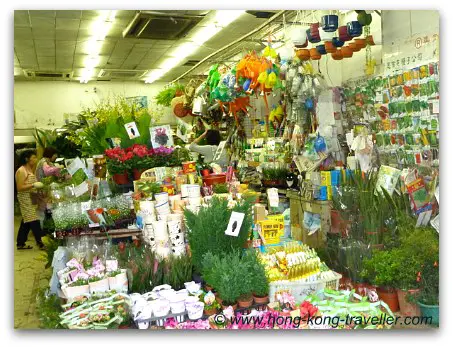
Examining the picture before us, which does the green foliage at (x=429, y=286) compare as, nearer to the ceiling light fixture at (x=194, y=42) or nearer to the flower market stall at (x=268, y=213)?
the flower market stall at (x=268, y=213)

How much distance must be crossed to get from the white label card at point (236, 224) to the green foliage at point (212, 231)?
0.14 feet

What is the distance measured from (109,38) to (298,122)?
7.30 ft

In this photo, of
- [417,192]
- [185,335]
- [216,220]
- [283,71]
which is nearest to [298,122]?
[283,71]

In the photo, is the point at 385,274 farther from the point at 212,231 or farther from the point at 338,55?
the point at 338,55

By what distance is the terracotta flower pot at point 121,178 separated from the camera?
155 inches

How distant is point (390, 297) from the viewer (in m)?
3.04

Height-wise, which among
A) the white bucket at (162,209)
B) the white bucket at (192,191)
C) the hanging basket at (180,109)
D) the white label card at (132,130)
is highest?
the hanging basket at (180,109)

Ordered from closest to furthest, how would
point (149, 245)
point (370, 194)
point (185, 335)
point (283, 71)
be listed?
point (185, 335)
point (149, 245)
point (370, 194)
point (283, 71)

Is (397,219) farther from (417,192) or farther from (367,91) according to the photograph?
(367,91)

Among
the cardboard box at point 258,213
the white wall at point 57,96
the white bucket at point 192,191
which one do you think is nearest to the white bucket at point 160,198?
the white bucket at point 192,191

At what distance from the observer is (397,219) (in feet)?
10.7

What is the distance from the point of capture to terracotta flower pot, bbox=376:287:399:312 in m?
3.03

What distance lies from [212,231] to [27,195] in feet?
5.32

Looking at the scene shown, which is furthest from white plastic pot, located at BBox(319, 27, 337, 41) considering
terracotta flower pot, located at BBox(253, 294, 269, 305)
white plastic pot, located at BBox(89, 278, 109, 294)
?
white plastic pot, located at BBox(89, 278, 109, 294)
